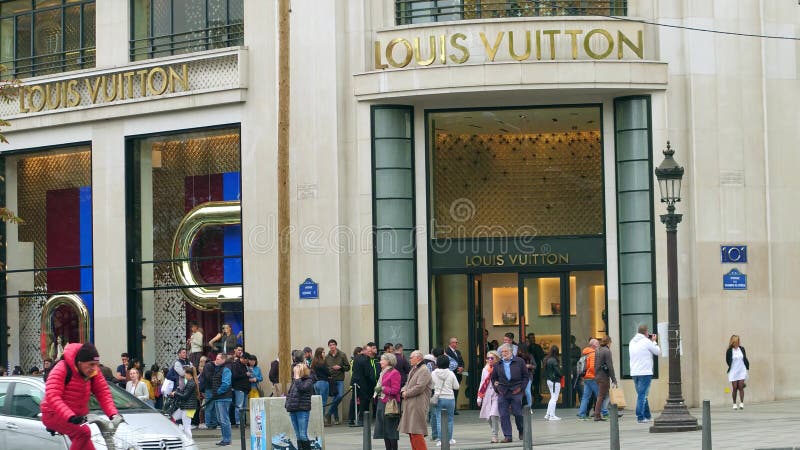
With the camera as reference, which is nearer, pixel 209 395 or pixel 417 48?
pixel 209 395

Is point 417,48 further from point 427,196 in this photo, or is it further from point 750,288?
point 750,288

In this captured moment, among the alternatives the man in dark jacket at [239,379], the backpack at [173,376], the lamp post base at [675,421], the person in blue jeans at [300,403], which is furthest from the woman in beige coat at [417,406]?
the backpack at [173,376]

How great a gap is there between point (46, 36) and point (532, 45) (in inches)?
557

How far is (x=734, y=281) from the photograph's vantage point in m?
28.9

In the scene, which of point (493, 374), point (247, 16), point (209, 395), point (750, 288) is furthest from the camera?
point (247, 16)

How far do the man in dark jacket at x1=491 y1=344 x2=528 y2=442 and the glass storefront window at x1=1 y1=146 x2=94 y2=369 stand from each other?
14278 millimetres

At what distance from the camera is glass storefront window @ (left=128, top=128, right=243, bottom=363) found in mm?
32250

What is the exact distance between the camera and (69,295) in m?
35.0

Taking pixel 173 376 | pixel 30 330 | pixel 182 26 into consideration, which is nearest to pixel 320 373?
pixel 173 376

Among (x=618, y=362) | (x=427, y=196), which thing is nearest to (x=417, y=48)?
(x=427, y=196)

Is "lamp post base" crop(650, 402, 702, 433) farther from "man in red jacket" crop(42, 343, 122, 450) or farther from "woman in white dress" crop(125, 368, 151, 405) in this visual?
"man in red jacket" crop(42, 343, 122, 450)

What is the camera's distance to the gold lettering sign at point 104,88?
32.6 metres

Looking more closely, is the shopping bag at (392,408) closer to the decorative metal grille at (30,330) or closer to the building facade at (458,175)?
the building facade at (458,175)

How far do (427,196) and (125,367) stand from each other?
7753 millimetres
